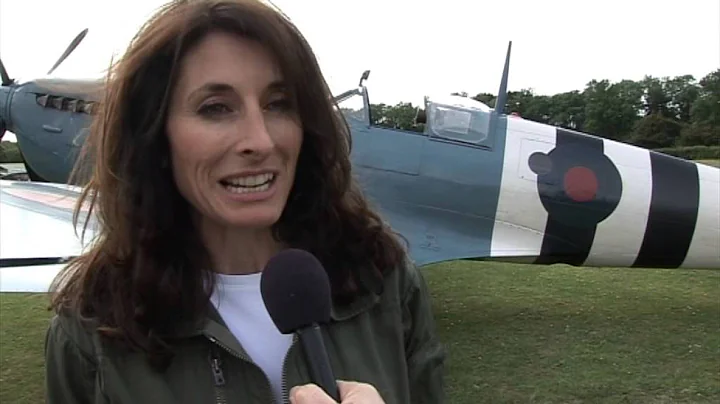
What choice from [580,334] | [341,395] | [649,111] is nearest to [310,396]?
[341,395]

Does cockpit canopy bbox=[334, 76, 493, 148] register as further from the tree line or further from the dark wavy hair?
the tree line

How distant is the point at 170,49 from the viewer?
111 centimetres

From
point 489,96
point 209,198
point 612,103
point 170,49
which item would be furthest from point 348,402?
point 612,103

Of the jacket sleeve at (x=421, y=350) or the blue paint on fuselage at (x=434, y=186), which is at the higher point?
the jacket sleeve at (x=421, y=350)

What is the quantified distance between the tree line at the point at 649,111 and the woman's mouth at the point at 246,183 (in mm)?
30903

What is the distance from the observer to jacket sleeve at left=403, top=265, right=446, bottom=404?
1.27m

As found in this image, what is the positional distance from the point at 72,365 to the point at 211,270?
264mm


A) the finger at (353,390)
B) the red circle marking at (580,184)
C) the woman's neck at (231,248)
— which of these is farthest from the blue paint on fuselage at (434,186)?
the finger at (353,390)

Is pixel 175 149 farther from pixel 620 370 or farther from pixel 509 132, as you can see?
pixel 509 132

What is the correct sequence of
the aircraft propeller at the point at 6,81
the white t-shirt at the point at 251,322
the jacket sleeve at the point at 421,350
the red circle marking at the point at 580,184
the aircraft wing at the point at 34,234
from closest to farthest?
the white t-shirt at the point at 251,322, the jacket sleeve at the point at 421,350, the aircraft wing at the point at 34,234, the red circle marking at the point at 580,184, the aircraft propeller at the point at 6,81

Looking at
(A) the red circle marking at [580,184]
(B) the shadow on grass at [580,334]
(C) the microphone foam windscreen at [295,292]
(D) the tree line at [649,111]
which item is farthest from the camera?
(D) the tree line at [649,111]

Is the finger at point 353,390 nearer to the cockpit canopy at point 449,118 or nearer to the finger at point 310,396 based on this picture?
the finger at point 310,396

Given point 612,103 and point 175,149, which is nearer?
point 175,149

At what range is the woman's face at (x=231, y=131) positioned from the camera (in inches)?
42.3
